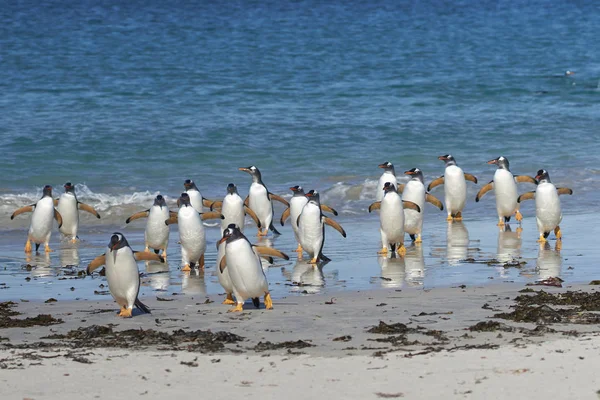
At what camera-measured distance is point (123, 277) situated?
307 inches

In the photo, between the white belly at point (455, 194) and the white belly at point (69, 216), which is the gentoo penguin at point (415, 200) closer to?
the white belly at point (455, 194)

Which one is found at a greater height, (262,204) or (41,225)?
(262,204)

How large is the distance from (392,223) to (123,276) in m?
3.78

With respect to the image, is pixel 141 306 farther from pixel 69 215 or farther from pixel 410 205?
pixel 69 215

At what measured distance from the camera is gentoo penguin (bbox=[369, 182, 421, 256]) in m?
10.9

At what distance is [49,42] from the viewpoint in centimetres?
3875

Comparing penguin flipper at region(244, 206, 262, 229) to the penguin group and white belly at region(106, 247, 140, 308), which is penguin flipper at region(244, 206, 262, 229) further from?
white belly at region(106, 247, 140, 308)

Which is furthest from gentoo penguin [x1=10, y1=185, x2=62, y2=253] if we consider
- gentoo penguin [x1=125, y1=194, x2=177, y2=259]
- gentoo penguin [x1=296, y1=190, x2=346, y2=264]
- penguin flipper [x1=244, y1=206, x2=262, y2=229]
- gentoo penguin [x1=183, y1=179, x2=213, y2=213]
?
gentoo penguin [x1=296, y1=190, x2=346, y2=264]

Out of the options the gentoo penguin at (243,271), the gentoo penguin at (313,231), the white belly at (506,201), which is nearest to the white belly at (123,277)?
the gentoo penguin at (243,271)

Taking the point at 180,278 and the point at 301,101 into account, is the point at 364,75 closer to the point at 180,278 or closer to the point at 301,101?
the point at 301,101

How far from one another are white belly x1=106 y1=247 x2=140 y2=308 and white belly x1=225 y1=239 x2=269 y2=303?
2.19 ft

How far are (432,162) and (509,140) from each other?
2844mm

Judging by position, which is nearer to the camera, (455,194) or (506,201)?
(506,201)

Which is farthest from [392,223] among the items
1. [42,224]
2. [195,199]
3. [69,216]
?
[69,216]
